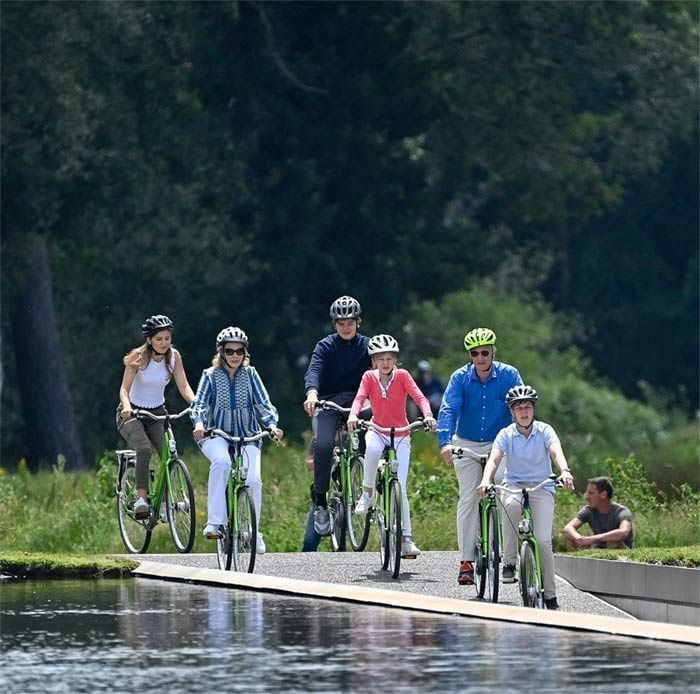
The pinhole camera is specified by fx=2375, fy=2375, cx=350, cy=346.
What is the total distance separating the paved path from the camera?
1561 centimetres

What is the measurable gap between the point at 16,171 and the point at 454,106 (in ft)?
37.8

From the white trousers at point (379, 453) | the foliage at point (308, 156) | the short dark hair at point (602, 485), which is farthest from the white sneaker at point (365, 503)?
the foliage at point (308, 156)

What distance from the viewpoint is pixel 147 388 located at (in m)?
17.9

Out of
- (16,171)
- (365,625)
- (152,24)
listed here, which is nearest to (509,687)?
(365,625)

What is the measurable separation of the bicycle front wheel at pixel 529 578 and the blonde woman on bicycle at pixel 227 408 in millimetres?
2363

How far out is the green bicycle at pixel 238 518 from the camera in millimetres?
16172

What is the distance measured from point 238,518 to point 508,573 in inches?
85.0

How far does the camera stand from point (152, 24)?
40.0 meters

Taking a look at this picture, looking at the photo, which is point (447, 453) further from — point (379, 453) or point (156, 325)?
point (156, 325)

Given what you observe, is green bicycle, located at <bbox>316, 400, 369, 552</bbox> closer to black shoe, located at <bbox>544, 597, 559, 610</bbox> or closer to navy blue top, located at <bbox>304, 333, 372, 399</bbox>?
navy blue top, located at <bbox>304, 333, 372, 399</bbox>

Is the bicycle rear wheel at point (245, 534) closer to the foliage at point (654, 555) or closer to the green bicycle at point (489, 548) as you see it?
the green bicycle at point (489, 548)

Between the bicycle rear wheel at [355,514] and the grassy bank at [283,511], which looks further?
the grassy bank at [283,511]

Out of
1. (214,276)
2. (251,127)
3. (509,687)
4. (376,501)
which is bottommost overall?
(509,687)

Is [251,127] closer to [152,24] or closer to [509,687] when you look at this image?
[152,24]
